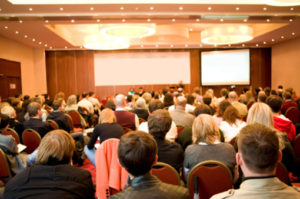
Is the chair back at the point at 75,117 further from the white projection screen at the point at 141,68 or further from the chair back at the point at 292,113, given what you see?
the white projection screen at the point at 141,68

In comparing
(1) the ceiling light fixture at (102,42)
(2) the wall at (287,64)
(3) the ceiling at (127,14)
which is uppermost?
(3) the ceiling at (127,14)

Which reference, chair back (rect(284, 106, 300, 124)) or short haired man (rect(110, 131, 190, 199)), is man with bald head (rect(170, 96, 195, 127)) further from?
short haired man (rect(110, 131, 190, 199))

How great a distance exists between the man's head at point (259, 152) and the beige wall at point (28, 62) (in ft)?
42.5

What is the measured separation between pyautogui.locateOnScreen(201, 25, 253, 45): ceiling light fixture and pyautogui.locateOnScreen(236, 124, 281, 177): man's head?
1202 centimetres

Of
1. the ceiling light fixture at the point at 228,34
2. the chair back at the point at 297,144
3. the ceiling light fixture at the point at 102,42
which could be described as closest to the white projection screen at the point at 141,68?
the ceiling light fixture at the point at 102,42

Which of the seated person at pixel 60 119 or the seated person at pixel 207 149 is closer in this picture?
the seated person at pixel 207 149

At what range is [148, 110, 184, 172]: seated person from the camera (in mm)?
2666

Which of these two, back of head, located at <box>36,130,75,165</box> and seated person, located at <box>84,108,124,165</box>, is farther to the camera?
seated person, located at <box>84,108,124,165</box>

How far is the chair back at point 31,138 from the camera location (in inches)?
163

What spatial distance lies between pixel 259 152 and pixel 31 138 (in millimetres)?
3802

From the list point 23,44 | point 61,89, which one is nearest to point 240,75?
point 61,89

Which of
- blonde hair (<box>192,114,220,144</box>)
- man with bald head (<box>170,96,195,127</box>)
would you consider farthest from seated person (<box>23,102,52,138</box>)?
blonde hair (<box>192,114,220,144</box>)

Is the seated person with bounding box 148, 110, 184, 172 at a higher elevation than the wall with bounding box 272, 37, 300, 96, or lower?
lower

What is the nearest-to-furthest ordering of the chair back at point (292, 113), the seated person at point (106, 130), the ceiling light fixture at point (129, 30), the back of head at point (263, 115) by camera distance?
the back of head at point (263, 115), the seated person at point (106, 130), the chair back at point (292, 113), the ceiling light fixture at point (129, 30)
